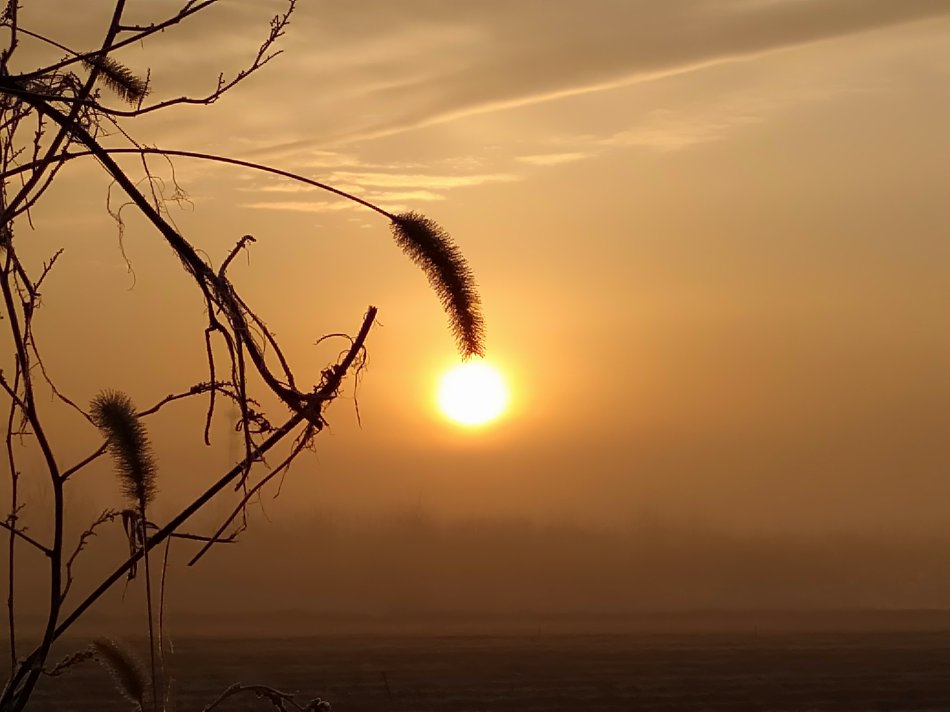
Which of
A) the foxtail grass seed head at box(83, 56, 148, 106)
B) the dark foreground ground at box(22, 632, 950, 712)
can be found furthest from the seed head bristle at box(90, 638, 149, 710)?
the dark foreground ground at box(22, 632, 950, 712)

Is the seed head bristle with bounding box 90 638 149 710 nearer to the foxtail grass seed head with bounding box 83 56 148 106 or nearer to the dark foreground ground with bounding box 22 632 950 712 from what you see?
the foxtail grass seed head with bounding box 83 56 148 106

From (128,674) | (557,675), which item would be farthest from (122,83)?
(557,675)

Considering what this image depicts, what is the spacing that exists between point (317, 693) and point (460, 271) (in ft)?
102

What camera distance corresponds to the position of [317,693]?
31.3 meters

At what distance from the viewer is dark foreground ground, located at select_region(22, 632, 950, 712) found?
102 ft

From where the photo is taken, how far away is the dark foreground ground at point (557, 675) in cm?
3095

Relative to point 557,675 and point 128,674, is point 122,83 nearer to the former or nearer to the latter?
point 128,674

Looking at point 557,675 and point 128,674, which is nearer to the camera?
point 128,674

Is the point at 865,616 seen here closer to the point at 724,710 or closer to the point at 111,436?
Answer: the point at 724,710

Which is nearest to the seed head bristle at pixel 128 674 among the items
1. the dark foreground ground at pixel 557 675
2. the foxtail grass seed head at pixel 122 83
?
the foxtail grass seed head at pixel 122 83

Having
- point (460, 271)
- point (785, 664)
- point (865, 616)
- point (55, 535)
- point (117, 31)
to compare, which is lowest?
point (55, 535)

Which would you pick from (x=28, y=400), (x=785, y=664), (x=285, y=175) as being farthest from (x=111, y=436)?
(x=785, y=664)

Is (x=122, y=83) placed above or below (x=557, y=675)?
below

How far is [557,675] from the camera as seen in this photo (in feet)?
123
